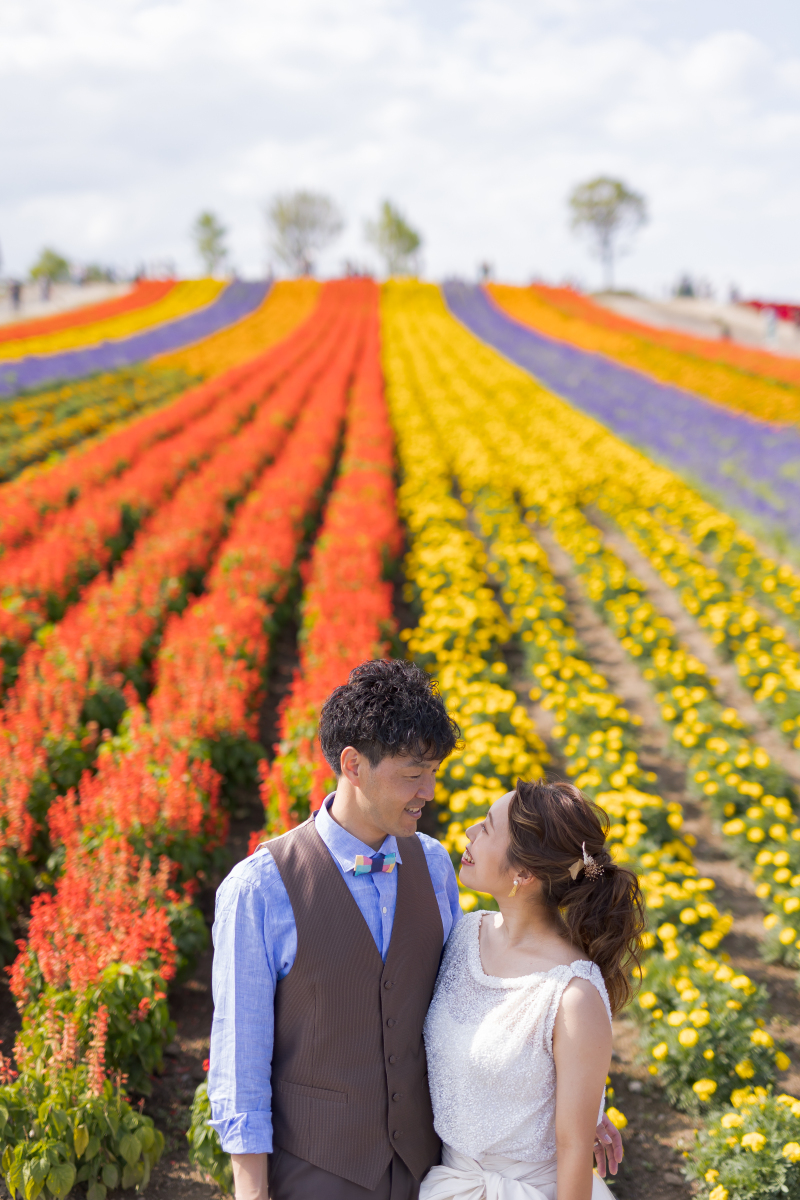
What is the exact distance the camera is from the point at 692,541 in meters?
10.1

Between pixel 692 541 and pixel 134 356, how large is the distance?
18613mm

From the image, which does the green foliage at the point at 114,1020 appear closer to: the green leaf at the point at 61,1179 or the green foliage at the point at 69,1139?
the green foliage at the point at 69,1139

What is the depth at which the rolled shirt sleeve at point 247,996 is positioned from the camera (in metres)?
1.74

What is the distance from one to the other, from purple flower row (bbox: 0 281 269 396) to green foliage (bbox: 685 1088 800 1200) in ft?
62.5

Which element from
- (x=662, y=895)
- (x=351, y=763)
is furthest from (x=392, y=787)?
(x=662, y=895)

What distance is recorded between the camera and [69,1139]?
2.74 meters

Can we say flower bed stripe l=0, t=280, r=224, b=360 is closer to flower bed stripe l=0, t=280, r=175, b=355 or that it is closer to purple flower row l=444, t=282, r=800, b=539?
flower bed stripe l=0, t=280, r=175, b=355

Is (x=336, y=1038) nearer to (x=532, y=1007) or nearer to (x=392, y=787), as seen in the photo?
(x=532, y=1007)

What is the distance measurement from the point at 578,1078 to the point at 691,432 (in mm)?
14516

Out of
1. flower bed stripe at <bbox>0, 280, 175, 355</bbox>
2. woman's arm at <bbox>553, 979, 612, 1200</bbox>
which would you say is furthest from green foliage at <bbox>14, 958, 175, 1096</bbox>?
flower bed stripe at <bbox>0, 280, 175, 355</bbox>

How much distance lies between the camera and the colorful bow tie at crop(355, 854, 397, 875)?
1.87 metres

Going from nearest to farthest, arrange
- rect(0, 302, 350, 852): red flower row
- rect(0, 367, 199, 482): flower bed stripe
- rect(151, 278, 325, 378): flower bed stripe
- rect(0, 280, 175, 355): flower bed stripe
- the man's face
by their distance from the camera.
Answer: the man's face < rect(0, 302, 350, 852): red flower row < rect(0, 367, 199, 482): flower bed stripe < rect(151, 278, 325, 378): flower bed stripe < rect(0, 280, 175, 355): flower bed stripe

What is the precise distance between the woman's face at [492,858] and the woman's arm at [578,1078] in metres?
0.27

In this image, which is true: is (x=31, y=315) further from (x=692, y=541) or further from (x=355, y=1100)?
(x=355, y=1100)
